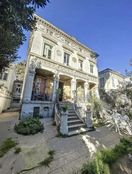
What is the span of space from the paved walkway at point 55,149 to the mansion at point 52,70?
4.16 meters

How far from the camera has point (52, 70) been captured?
13656 mm

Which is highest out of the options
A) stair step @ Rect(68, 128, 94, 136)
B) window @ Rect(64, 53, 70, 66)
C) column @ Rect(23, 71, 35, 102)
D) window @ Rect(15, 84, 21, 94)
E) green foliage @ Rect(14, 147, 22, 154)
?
window @ Rect(64, 53, 70, 66)

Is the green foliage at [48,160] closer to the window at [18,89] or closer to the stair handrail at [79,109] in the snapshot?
the stair handrail at [79,109]

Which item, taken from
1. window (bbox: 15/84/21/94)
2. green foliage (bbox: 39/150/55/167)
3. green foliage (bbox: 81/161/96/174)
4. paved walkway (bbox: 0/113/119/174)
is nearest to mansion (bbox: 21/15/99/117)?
paved walkway (bbox: 0/113/119/174)

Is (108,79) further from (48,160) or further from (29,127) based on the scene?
(48,160)

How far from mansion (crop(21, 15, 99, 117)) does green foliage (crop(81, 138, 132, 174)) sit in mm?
7643

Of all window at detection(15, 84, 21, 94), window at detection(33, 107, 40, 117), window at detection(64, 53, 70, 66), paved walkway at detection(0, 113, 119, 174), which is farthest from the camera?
window at detection(15, 84, 21, 94)

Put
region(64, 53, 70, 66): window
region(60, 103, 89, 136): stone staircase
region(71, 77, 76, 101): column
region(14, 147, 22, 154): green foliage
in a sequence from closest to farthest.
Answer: region(14, 147, 22, 154): green foliage, region(60, 103, 89, 136): stone staircase, region(71, 77, 76, 101): column, region(64, 53, 70, 66): window

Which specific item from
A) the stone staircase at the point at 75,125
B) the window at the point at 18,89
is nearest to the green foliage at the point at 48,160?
the stone staircase at the point at 75,125

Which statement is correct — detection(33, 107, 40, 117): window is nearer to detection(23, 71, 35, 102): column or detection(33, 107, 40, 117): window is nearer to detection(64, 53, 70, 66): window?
detection(23, 71, 35, 102): column

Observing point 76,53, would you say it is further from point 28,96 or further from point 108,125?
point 108,125

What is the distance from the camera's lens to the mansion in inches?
468

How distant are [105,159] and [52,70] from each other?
10.5 metres

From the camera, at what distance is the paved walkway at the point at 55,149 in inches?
181
